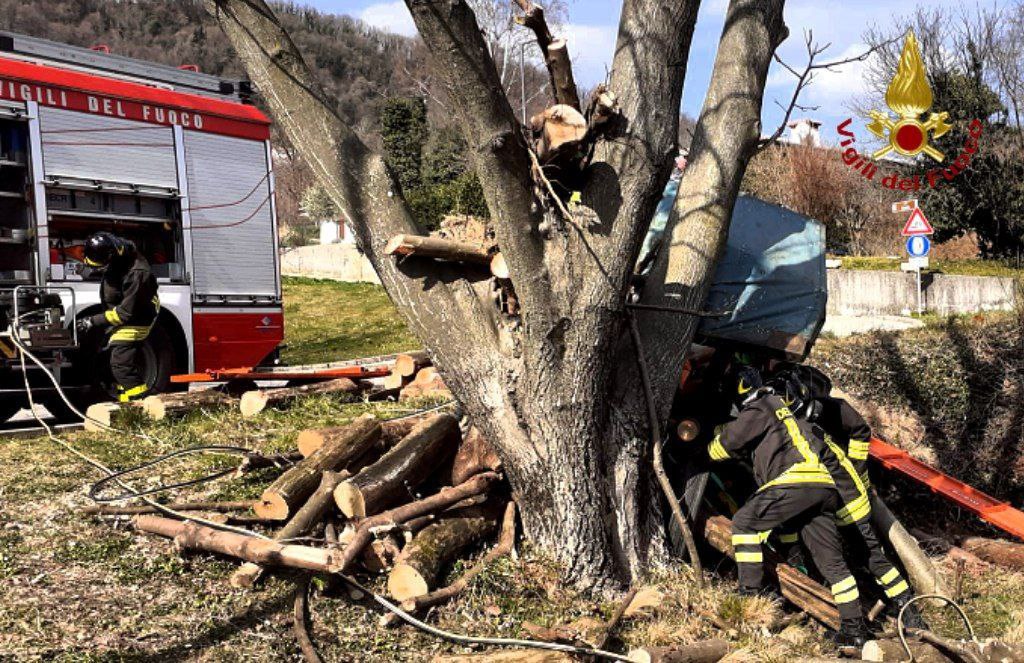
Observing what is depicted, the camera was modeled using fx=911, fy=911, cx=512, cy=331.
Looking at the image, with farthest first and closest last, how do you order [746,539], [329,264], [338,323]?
[329,264], [338,323], [746,539]

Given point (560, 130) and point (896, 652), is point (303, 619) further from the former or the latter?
point (896, 652)

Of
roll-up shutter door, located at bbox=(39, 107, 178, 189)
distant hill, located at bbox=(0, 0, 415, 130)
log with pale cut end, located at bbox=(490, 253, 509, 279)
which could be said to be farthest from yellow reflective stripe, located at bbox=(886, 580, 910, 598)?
distant hill, located at bbox=(0, 0, 415, 130)

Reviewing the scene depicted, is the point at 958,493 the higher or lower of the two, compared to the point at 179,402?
lower

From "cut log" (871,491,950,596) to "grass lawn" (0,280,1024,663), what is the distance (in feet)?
0.85

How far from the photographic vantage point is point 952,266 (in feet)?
62.4

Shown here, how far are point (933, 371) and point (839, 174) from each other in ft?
56.9

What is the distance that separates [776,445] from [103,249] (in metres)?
5.39

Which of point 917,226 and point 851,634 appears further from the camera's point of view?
point 917,226

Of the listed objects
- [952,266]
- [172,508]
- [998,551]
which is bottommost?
[998,551]

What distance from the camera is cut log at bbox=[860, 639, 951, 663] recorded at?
15.0 feet

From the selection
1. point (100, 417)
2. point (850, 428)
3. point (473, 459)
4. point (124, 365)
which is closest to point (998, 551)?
point (850, 428)

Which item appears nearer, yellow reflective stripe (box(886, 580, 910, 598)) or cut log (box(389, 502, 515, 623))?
cut log (box(389, 502, 515, 623))

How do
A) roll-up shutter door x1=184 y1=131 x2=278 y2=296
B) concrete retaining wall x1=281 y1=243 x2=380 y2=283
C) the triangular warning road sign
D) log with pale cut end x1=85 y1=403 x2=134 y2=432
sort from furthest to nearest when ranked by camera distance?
1. concrete retaining wall x1=281 y1=243 x2=380 y2=283
2. the triangular warning road sign
3. roll-up shutter door x1=184 y1=131 x2=278 y2=296
4. log with pale cut end x1=85 y1=403 x2=134 y2=432

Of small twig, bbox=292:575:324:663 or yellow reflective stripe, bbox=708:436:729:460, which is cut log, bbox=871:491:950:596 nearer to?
yellow reflective stripe, bbox=708:436:729:460
